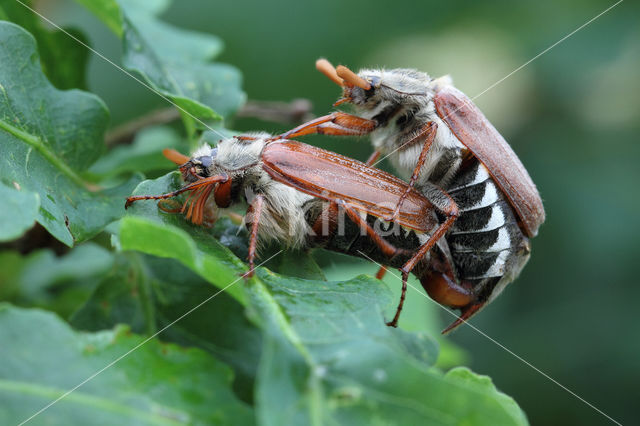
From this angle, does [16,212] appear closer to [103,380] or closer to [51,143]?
[103,380]

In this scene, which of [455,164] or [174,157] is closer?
[174,157]

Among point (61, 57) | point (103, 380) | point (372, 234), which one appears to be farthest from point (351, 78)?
point (103, 380)

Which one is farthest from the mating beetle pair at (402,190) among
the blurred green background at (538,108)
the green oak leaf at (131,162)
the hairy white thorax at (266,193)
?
the blurred green background at (538,108)

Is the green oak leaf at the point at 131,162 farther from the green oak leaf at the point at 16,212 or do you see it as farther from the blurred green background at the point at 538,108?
the blurred green background at the point at 538,108

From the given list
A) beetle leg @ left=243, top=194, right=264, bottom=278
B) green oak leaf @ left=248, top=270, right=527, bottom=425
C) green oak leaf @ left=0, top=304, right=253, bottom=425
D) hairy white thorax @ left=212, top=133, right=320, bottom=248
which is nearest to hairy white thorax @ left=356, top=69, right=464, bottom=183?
hairy white thorax @ left=212, top=133, right=320, bottom=248

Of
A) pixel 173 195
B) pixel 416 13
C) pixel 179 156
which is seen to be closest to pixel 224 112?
pixel 179 156

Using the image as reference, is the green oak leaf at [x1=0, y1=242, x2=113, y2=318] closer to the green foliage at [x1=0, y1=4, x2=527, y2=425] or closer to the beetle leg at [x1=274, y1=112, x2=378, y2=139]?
the green foliage at [x1=0, y1=4, x2=527, y2=425]
